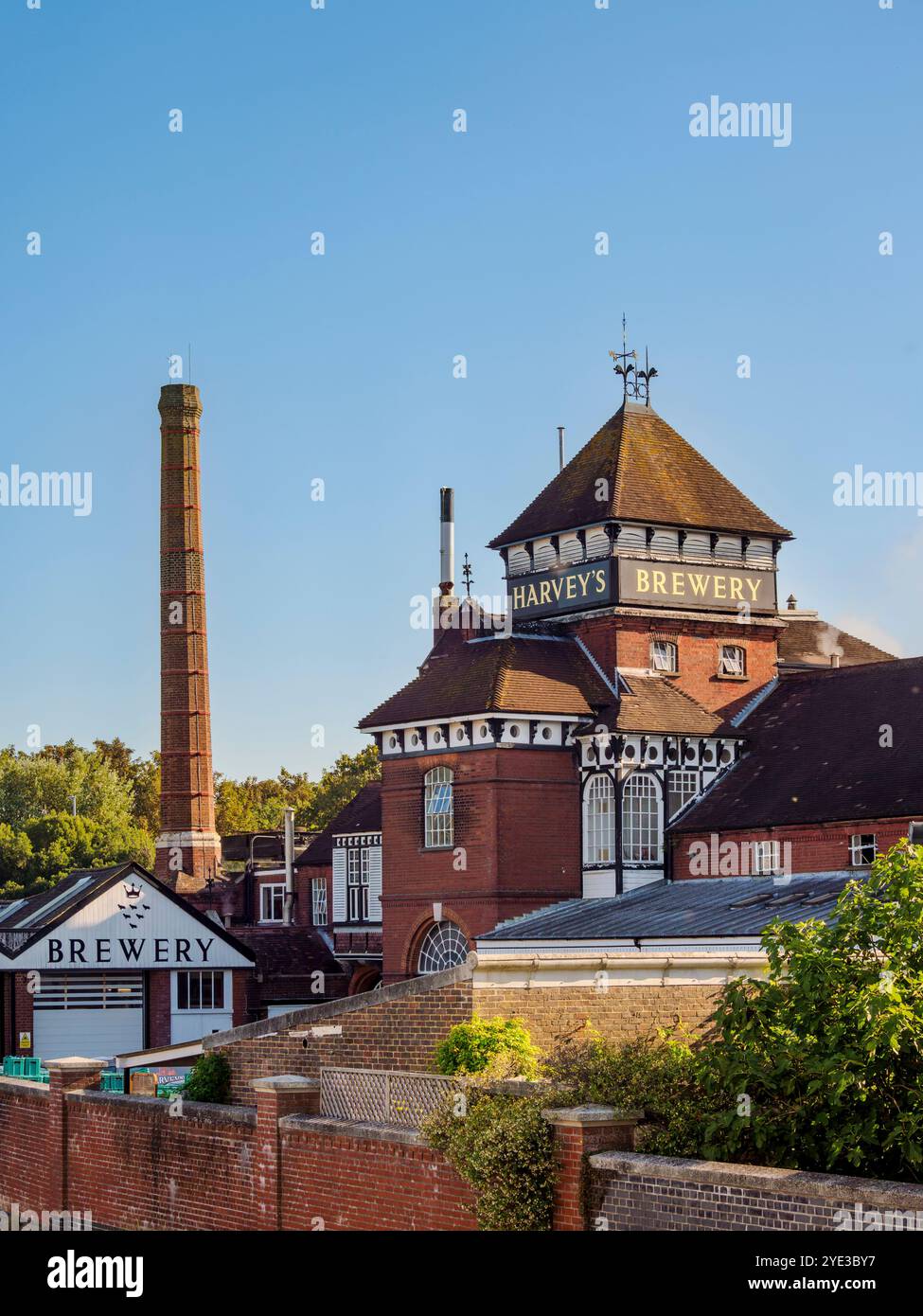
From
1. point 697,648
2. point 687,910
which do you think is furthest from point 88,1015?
point 687,910

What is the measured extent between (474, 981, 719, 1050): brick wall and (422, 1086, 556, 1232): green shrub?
4.53 m

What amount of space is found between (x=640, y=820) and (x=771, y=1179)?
27885 mm

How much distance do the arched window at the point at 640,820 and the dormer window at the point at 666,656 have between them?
3.33 metres

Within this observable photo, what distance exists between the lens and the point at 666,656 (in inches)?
1785

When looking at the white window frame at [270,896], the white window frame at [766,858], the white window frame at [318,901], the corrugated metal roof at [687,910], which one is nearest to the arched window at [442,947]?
the corrugated metal roof at [687,910]

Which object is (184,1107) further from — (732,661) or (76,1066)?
(732,661)

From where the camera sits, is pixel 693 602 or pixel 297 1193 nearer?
pixel 297 1193

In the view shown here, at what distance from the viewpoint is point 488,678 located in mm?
43156

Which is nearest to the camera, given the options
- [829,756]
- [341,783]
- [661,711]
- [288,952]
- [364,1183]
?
[364,1183]

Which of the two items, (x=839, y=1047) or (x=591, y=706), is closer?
(x=839, y=1047)

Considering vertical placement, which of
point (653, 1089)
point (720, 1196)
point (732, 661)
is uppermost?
point (732, 661)
